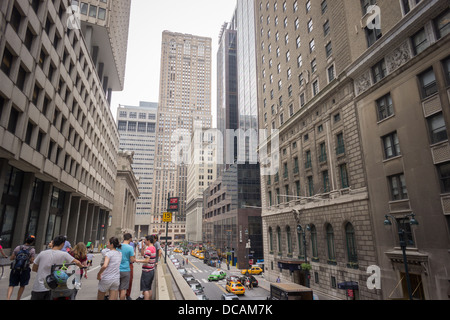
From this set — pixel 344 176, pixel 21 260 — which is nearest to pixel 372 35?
pixel 344 176

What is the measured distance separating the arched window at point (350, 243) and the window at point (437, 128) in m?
10.8

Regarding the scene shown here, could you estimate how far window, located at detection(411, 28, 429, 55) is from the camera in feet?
61.4

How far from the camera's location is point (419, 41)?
1928 centimetres

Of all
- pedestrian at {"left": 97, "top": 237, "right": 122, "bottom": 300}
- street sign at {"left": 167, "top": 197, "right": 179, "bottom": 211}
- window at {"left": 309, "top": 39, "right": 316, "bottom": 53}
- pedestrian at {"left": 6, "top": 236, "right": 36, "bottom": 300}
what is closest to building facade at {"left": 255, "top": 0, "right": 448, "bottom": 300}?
window at {"left": 309, "top": 39, "right": 316, "bottom": 53}

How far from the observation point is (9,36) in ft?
60.4

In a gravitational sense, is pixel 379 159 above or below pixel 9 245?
above

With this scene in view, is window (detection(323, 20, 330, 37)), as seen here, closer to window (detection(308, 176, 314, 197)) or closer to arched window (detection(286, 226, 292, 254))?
window (detection(308, 176, 314, 197))

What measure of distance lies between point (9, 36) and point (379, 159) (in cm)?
2911

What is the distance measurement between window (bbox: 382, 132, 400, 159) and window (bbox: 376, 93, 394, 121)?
1.73 m

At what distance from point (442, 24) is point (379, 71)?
5492mm

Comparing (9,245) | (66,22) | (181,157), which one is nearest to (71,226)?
(9,245)

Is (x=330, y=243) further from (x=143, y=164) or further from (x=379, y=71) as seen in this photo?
(x=143, y=164)
